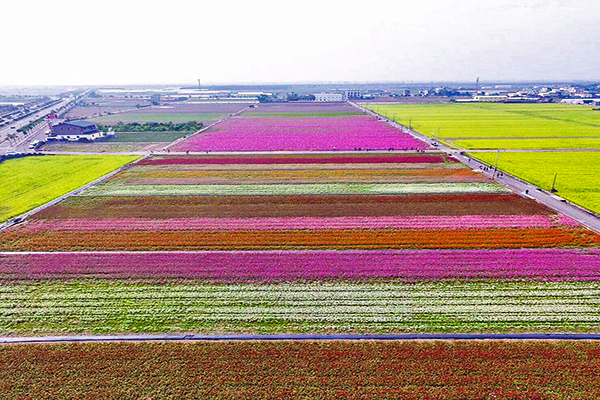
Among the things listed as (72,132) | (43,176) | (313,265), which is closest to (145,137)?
(72,132)

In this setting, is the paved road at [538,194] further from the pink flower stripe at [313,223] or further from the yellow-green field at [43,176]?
the yellow-green field at [43,176]

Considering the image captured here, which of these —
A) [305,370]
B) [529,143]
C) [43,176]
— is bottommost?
[305,370]

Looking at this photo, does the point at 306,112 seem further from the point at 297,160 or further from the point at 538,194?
the point at 538,194

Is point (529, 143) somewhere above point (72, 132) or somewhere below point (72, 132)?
below

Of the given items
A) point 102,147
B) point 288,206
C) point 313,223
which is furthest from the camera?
point 102,147

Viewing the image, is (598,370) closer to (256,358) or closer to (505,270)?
(505,270)

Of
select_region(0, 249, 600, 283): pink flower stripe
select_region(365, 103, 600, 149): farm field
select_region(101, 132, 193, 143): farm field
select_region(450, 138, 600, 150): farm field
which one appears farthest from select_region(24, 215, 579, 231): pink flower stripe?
select_region(101, 132, 193, 143): farm field

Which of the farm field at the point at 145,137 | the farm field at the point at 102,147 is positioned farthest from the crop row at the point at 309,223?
the farm field at the point at 145,137
